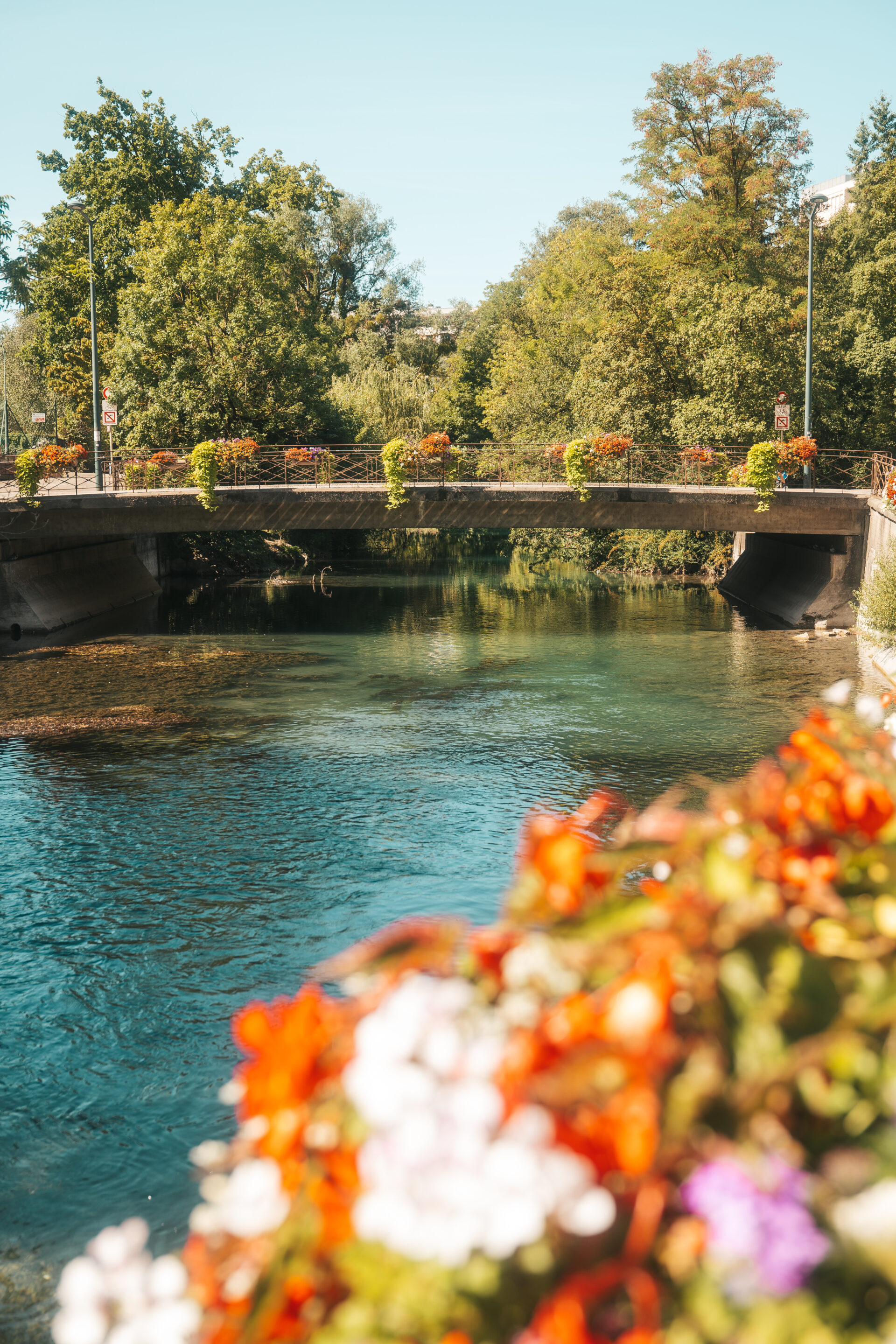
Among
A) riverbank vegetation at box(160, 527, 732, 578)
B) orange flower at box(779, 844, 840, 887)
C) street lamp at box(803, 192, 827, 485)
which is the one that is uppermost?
street lamp at box(803, 192, 827, 485)

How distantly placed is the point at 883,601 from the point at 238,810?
13.0 meters

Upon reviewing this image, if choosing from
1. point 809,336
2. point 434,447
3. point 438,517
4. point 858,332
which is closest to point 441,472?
point 434,447

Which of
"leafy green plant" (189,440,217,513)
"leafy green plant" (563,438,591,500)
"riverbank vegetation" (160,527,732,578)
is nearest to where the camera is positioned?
"leafy green plant" (563,438,591,500)

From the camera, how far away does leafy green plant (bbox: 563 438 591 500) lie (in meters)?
33.2

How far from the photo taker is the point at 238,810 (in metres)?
15.1

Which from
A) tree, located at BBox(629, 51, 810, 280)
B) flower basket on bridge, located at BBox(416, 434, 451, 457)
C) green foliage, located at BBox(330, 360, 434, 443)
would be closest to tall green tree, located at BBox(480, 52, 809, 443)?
tree, located at BBox(629, 51, 810, 280)

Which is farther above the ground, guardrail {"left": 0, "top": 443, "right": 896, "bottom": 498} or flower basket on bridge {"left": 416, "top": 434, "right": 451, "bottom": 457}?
flower basket on bridge {"left": 416, "top": 434, "right": 451, "bottom": 457}

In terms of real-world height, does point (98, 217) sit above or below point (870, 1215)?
above

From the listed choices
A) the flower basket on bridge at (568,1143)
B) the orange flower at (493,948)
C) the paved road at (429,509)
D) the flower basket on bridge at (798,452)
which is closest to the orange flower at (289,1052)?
the flower basket on bridge at (568,1143)

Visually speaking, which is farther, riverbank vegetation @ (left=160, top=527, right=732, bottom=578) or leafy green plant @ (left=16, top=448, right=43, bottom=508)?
riverbank vegetation @ (left=160, top=527, right=732, bottom=578)

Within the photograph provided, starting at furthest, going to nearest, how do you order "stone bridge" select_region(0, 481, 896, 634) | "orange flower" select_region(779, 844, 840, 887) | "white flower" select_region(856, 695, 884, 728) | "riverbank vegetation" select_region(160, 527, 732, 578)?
"riverbank vegetation" select_region(160, 527, 732, 578) < "stone bridge" select_region(0, 481, 896, 634) < "white flower" select_region(856, 695, 884, 728) < "orange flower" select_region(779, 844, 840, 887)

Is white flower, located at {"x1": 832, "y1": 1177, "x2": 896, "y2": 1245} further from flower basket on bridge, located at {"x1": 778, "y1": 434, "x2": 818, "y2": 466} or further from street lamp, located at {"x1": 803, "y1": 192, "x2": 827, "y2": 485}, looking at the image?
street lamp, located at {"x1": 803, "y1": 192, "x2": 827, "y2": 485}

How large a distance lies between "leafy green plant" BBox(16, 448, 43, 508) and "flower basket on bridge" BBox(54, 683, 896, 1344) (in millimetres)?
33476

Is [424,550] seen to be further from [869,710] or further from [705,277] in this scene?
[869,710]
